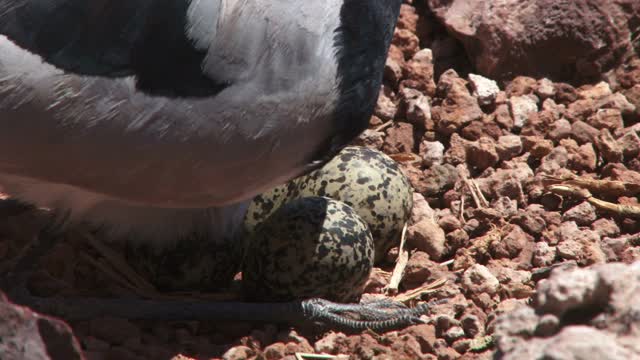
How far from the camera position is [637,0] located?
3.39 m

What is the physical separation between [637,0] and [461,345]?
148cm

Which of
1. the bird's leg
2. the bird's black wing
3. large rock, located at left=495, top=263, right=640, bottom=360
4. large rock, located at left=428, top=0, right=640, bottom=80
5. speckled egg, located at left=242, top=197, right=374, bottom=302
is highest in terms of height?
the bird's black wing

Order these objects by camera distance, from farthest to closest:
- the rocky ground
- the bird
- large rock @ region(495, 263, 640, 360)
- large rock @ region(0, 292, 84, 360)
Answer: the rocky ground < the bird < large rock @ region(0, 292, 84, 360) < large rock @ region(495, 263, 640, 360)

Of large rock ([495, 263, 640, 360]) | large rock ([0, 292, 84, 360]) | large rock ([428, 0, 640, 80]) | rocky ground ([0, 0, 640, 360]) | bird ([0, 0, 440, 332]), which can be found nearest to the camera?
large rock ([495, 263, 640, 360])

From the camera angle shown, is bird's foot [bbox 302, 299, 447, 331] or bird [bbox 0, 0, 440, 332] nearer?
bird [bbox 0, 0, 440, 332]

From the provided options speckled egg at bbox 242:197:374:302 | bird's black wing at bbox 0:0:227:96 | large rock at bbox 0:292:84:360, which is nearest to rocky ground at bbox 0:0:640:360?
large rock at bbox 0:292:84:360

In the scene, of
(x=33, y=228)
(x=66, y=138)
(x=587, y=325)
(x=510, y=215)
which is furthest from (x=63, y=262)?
(x=587, y=325)

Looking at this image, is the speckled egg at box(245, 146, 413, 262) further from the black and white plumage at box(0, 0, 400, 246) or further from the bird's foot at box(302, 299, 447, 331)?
the black and white plumage at box(0, 0, 400, 246)

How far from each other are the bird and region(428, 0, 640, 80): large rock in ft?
3.70

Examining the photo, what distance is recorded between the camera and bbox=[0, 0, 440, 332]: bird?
2180 millimetres

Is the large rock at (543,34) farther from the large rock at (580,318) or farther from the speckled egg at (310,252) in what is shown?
the large rock at (580,318)

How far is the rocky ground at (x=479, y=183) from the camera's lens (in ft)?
8.07

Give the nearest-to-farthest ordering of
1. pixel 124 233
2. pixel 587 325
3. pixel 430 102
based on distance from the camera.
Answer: pixel 587 325, pixel 124 233, pixel 430 102

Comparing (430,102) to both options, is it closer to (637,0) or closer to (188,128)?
(637,0)
